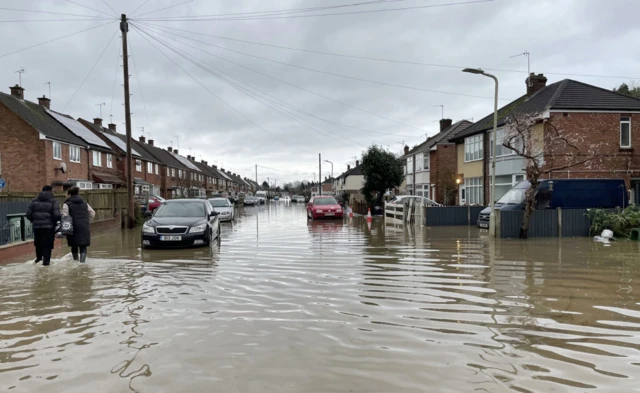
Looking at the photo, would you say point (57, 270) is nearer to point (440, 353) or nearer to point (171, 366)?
point (171, 366)

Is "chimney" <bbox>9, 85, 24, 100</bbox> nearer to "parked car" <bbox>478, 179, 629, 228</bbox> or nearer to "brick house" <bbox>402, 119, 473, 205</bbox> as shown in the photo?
"brick house" <bbox>402, 119, 473, 205</bbox>

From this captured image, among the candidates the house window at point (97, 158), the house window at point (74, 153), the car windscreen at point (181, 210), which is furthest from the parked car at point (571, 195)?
the house window at point (97, 158)

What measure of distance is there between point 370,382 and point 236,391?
1096 millimetres

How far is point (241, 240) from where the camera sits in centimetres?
1519

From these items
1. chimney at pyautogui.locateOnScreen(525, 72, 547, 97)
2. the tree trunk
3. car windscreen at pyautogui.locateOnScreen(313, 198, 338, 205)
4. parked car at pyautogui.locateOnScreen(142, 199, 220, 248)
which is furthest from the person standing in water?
chimney at pyautogui.locateOnScreen(525, 72, 547, 97)

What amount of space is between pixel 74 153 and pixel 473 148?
2817 centimetres

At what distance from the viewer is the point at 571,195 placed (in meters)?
17.7

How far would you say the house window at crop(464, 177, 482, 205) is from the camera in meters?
29.2

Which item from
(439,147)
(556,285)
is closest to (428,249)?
(556,285)

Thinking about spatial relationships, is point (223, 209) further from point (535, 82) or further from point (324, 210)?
point (535, 82)

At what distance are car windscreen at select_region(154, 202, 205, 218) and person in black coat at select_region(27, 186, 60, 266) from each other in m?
3.94

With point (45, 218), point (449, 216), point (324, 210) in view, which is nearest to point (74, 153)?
point (324, 210)

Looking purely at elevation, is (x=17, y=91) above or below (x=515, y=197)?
above

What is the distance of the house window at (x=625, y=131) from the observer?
2247 cm
